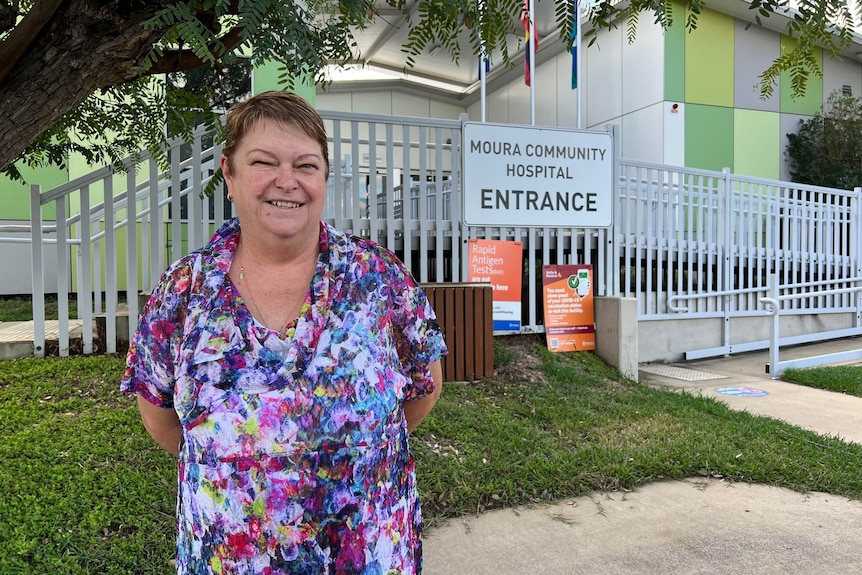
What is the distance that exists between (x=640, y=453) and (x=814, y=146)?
1242 cm

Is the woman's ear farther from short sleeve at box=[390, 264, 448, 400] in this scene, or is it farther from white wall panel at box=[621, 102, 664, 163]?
white wall panel at box=[621, 102, 664, 163]

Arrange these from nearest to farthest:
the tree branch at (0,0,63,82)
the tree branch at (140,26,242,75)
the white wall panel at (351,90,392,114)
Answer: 1. the tree branch at (0,0,63,82)
2. the tree branch at (140,26,242,75)
3. the white wall panel at (351,90,392,114)

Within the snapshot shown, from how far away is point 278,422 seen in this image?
1.43m

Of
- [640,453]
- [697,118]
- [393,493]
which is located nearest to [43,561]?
[393,493]

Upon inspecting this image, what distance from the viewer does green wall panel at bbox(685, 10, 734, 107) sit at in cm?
1292

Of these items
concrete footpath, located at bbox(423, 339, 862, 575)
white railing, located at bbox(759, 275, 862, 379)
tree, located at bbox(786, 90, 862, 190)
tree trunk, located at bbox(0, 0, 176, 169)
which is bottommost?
concrete footpath, located at bbox(423, 339, 862, 575)

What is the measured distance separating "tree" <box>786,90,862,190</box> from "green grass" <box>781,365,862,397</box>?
7504 mm

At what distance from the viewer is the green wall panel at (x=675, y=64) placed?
12.6 m

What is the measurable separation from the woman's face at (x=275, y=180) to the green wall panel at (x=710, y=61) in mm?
13151

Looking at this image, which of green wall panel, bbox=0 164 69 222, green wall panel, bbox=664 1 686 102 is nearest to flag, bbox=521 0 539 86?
green wall panel, bbox=664 1 686 102

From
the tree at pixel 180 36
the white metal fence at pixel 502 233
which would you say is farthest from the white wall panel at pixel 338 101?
the tree at pixel 180 36

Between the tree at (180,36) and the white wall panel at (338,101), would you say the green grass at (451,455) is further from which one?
the white wall panel at (338,101)

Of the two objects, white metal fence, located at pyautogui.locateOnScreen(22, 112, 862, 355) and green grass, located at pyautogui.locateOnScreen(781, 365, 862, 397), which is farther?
green grass, located at pyautogui.locateOnScreen(781, 365, 862, 397)

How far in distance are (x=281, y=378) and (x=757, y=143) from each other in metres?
14.9
